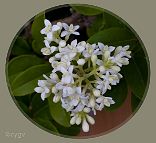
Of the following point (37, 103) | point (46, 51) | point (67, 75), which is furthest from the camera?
point (37, 103)

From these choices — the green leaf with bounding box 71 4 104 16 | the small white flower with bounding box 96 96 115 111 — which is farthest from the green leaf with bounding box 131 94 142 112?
the green leaf with bounding box 71 4 104 16

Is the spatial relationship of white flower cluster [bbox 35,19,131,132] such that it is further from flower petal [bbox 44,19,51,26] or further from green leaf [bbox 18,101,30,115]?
green leaf [bbox 18,101,30,115]

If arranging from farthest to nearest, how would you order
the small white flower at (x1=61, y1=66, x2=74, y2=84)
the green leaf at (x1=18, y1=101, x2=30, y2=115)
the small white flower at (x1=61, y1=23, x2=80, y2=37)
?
the green leaf at (x1=18, y1=101, x2=30, y2=115)
the small white flower at (x1=61, y1=23, x2=80, y2=37)
the small white flower at (x1=61, y1=66, x2=74, y2=84)

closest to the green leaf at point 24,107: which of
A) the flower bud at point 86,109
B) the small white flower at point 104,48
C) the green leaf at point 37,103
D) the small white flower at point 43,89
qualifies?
the green leaf at point 37,103

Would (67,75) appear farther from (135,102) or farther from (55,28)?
(135,102)

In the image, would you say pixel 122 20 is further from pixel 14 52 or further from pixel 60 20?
pixel 14 52

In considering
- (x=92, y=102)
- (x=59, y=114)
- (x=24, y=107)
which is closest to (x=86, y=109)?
(x=92, y=102)

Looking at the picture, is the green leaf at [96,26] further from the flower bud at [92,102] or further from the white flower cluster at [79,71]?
the flower bud at [92,102]
